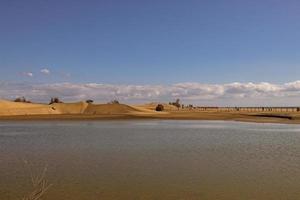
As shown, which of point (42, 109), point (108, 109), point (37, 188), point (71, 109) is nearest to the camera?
point (37, 188)

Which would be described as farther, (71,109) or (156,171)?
(71,109)

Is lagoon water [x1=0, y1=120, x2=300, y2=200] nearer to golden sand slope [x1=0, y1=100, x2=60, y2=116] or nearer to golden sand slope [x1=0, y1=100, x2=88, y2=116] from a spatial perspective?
golden sand slope [x1=0, y1=100, x2=60, y2=116]

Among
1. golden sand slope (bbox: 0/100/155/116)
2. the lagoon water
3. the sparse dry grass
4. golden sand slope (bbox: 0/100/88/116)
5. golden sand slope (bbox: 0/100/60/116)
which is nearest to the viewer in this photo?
the sparse dry grass

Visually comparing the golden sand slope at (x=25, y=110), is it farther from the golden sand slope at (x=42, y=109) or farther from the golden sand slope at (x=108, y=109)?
the golden sand slope at (x=108, y=109)

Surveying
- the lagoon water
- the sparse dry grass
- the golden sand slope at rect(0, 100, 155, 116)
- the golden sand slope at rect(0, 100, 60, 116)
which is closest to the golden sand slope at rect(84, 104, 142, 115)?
the golden sand slope at rect(0, 100, 155, 116)

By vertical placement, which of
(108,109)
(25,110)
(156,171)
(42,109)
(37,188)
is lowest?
(37,188)

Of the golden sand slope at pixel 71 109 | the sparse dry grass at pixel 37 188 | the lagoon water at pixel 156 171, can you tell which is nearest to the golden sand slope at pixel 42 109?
the golden sand slope at pixel 71 109

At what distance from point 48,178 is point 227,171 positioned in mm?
5918

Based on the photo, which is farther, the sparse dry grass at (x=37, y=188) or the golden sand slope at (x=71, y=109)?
the golden sand slope at (x=71, y=109)

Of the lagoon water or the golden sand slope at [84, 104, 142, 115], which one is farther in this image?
the golden sand slope at [84, 104, 142, 115]

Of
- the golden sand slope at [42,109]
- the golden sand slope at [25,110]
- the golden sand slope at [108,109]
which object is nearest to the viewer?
the golden sand slope at [25,110]

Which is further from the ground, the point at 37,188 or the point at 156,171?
the point at 156,171

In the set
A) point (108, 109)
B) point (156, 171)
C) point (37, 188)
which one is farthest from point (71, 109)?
point (37, 188)

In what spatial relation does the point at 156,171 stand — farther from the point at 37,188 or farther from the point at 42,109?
the point at 42,109
